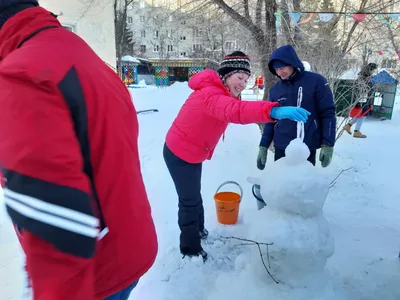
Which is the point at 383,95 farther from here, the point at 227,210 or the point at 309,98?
the point at 227,210

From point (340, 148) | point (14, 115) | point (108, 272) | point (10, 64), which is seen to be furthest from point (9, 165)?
point (340, 148)

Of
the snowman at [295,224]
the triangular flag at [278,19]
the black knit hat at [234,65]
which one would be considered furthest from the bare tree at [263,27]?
the snowman at [295,224]

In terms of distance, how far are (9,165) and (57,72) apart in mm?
246

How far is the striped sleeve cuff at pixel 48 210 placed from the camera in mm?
727

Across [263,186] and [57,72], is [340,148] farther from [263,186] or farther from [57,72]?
[57,72]

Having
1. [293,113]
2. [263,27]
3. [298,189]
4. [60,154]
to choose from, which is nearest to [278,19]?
[263,27]

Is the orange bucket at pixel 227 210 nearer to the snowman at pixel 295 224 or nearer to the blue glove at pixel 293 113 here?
the snowman at pixel 295 224

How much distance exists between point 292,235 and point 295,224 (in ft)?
0.23

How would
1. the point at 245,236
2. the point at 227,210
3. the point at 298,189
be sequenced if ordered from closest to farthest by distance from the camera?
1. the point at 298,189
2. the point at 245,236
3. the point at 227,210

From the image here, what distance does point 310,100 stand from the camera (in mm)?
2971

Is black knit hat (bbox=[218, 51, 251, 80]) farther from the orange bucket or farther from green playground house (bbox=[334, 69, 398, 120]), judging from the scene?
green playground house (bbox=[334, 69, 398, 120])

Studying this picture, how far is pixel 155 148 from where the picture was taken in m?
6.73

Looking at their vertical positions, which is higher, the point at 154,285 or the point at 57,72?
the point at 57,72

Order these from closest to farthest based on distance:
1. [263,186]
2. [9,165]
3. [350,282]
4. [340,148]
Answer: [9,165]
[263,186]
[350,282]
[340,148]
